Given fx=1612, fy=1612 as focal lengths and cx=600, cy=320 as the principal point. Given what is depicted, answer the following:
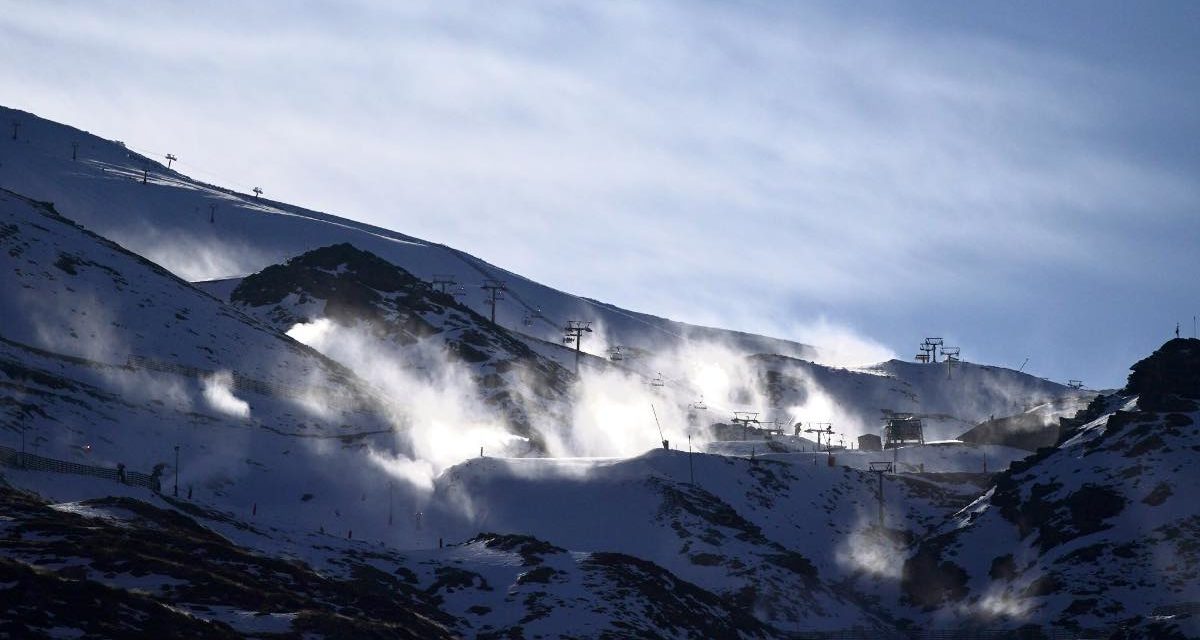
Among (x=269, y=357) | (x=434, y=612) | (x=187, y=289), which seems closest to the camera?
(x=434, y=612)

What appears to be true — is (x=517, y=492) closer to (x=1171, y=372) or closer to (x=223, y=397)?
(x=223, y=397)

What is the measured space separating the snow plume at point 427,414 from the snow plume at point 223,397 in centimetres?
1361

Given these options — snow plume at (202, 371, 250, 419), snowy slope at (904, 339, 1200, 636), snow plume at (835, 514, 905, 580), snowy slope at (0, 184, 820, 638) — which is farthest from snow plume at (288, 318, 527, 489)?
snowy slope at (904, 339, 1200, 636)

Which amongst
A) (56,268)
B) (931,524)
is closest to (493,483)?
(931,524)

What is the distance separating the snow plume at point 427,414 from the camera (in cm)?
15612

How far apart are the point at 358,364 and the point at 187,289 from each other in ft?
73.5

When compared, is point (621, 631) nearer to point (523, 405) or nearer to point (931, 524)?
point (931, 524)

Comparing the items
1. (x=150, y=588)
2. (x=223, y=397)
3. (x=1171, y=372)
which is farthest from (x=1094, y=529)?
(x=150, y=588)

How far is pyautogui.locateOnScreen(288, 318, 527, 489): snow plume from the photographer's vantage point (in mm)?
156125

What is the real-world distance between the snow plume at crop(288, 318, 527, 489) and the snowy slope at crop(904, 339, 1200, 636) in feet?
154

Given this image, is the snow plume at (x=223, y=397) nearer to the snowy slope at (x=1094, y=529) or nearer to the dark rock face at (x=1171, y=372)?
the snowy slope at (x=1094, y=529)

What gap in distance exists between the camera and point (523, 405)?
192m

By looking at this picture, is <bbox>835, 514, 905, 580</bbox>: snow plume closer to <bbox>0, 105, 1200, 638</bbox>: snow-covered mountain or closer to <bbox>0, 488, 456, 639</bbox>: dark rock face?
<bbox>0, 105, 1200, 638</bbox>: snow-covered mountain

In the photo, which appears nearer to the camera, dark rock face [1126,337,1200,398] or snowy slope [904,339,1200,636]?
snowy slope [904,339,1200,636]
